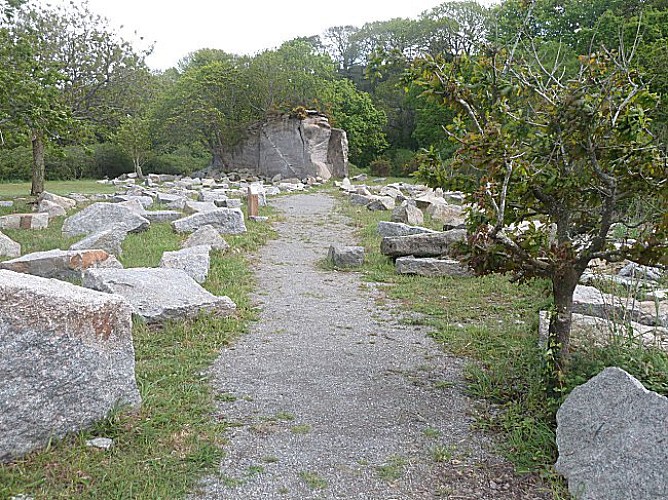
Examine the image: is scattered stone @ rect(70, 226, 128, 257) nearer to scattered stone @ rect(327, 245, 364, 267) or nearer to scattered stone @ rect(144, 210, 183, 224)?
scattered stone @ rect(327, 245, 364, 267)

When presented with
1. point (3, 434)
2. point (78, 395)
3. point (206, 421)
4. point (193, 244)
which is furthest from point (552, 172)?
point (193, 244)

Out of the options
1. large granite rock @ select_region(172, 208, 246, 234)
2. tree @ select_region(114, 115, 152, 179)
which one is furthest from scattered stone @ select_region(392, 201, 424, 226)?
tree @ select_region(114, 115, 152, 179)

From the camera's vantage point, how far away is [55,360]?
3727 millimetres

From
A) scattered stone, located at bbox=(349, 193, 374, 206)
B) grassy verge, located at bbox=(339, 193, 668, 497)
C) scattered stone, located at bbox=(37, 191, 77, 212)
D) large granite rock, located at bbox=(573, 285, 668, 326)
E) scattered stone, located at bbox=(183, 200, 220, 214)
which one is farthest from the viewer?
scattered stone, located at bbox=(349, 193, 374, 206)

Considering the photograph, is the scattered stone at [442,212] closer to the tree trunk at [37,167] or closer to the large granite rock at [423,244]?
the large granite rock at [423,244]

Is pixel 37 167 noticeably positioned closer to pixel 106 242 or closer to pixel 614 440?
pixel 106 242

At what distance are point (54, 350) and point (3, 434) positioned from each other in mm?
484

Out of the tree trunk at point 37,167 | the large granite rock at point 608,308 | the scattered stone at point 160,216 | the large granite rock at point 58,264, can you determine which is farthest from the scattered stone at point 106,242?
the tree trunk at point 37,167

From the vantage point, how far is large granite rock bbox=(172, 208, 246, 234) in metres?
12.1

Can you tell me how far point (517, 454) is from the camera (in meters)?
3.78

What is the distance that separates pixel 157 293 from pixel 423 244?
430 centimetres

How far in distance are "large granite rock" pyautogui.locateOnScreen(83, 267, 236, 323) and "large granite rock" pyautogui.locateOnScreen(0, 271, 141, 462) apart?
191cm

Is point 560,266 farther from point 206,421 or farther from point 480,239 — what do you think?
point 206,421

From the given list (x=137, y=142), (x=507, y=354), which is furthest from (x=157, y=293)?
(x=137, y=142)
